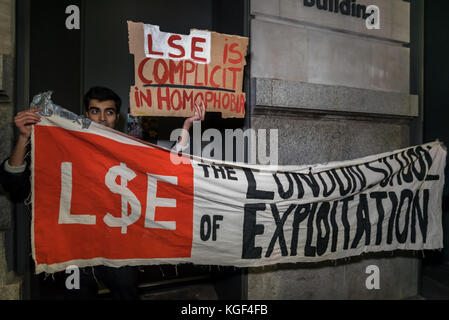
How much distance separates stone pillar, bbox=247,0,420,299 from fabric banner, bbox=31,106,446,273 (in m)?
0.46

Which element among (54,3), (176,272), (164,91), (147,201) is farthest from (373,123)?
(54,3)

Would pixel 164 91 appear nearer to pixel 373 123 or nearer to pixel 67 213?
pixel 67 213

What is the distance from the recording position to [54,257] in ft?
6.61

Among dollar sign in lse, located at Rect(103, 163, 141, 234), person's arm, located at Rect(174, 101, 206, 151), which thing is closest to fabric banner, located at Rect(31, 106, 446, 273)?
dollar sign in lse, located at Rect(103, 163, 141, 234)

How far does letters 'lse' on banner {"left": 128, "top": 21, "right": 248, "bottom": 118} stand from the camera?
2170mm

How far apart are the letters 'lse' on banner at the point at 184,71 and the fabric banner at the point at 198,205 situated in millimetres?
394

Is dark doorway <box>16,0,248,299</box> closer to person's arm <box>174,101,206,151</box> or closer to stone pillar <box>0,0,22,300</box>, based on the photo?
stone pillar <box>0,0,22,300</box>

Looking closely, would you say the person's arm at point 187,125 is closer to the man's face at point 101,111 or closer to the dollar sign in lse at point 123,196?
the dollar sign in lse at point 123,196

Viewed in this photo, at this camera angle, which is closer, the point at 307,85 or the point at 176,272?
the point at 307,85

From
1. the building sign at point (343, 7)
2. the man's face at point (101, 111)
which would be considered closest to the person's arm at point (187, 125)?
the man's face at point (101, 111)

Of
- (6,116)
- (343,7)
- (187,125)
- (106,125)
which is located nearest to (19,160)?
(6,116)

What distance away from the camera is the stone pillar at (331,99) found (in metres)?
2.87

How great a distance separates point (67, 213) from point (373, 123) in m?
3.48

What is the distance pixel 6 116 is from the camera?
2.18 meters
